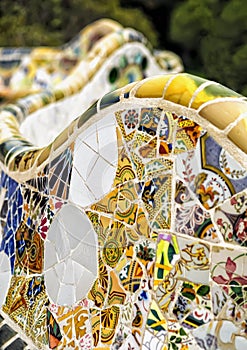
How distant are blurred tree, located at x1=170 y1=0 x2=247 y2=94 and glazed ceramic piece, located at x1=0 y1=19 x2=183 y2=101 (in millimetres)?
4598

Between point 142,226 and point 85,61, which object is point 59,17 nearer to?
point 85,61

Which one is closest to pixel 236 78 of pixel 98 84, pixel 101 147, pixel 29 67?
pixel 29 67

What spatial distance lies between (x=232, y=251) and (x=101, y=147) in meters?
0.49

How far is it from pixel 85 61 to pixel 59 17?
8931 mm

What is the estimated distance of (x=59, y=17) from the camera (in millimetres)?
14172

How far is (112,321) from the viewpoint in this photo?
1924mm

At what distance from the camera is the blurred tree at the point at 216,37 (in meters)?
12.3

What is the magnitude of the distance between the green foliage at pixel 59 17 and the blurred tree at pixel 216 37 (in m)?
0.65

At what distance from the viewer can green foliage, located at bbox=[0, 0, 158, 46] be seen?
12750 millimetres

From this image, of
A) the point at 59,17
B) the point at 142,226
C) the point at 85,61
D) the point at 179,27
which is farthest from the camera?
the point at 59,17

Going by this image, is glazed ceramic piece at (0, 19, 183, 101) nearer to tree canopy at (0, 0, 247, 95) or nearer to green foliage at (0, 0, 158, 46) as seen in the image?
tree canopy at (0, 0, 247, 95)

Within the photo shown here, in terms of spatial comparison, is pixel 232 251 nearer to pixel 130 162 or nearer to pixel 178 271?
pixel 178 271

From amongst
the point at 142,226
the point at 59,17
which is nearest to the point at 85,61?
the point at 142,226

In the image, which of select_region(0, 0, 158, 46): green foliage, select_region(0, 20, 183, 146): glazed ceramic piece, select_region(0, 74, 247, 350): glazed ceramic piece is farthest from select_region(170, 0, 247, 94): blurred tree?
select_region(0, 74, 247, 350): glazed ceramic piece
